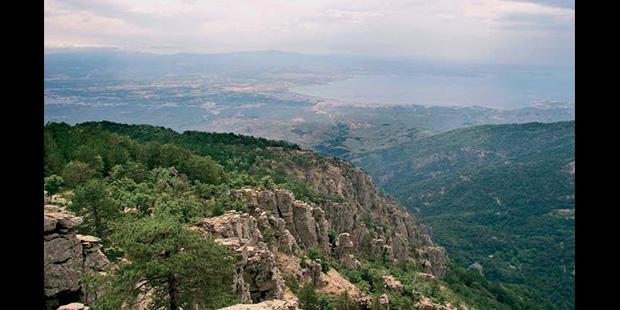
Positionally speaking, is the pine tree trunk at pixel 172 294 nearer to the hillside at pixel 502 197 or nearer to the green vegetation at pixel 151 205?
the green vegetation at pixel 151 205

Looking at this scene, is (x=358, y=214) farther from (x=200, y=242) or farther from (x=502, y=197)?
(x=502, y=197)

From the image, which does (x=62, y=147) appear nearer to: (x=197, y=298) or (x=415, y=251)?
(x=197, y=298)

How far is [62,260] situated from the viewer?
511 inches

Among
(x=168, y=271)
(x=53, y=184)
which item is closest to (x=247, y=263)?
(x=168, y=271)

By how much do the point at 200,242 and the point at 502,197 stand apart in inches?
3484

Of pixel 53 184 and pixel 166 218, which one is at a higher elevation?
pixel 53 184

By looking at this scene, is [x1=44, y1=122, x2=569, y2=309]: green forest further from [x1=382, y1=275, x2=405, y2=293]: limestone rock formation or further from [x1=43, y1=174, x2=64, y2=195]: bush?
[x1=382, y1=275, x2=405, y2=293]: limestone rock formation

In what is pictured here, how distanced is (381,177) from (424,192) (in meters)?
31.9

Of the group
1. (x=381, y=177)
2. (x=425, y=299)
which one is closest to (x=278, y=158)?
(x=425, y=299)

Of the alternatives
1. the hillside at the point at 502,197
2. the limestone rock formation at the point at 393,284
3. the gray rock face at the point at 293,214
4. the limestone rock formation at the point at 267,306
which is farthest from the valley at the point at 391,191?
the limestone rock formation at the point at 267,306
